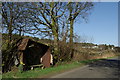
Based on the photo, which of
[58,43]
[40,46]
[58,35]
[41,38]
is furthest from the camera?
[41,38]

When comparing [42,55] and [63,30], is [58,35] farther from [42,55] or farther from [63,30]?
[42,55]

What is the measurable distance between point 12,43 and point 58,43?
683cm

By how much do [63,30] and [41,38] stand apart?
10.8 ft

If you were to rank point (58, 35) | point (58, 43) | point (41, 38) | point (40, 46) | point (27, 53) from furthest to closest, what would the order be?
point (41, 38) < point (58, 35) < point (58, 43) < point (40, 46) < point (27, 53)

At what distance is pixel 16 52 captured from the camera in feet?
48.2

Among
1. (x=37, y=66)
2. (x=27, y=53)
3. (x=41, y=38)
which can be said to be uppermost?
(x=41, y=38)

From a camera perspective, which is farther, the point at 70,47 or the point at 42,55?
the point at 70,47

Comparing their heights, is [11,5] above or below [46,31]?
above

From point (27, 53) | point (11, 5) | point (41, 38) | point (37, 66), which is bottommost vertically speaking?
point (37, 66)

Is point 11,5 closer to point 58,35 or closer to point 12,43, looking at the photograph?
point 12,43

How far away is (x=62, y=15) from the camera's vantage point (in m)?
24.4

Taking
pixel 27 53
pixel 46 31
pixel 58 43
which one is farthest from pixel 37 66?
pixel 46 31

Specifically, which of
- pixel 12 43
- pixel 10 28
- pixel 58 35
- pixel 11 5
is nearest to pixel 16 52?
pixel 12 43

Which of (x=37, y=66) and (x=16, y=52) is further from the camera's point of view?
(x=37, y=66)
